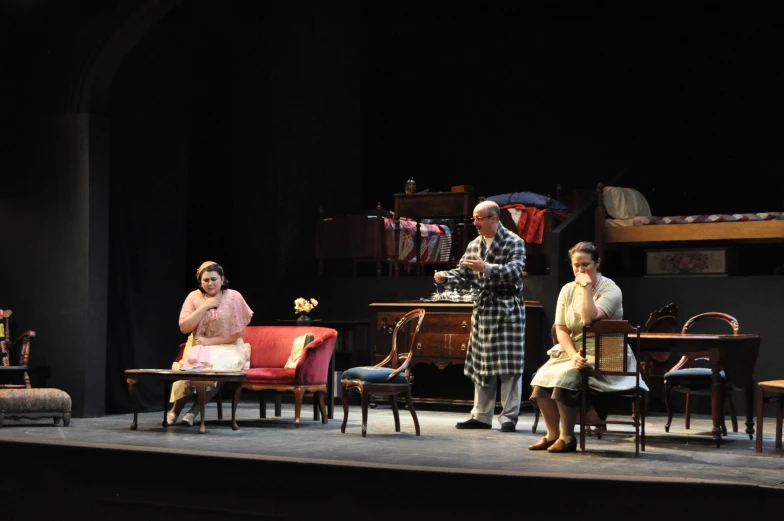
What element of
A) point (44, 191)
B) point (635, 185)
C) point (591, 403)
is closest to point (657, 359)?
point (591, 403)

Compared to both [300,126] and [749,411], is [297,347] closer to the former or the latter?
[749,411]

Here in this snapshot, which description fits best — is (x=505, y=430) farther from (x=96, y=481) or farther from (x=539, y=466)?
(x=96, y=481)

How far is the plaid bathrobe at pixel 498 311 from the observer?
784 centimetres

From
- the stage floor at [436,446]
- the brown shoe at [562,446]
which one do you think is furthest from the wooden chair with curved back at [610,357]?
the stage floor at [436,446]

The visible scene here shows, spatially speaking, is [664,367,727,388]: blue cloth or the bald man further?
the bald man

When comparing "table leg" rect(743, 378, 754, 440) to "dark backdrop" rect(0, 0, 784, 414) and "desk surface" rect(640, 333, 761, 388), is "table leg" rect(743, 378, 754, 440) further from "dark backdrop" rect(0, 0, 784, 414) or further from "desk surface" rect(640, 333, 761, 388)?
"dark backdrop" rect(0, 0, 784, 414)

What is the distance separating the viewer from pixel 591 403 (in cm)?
664

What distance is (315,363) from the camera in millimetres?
8219

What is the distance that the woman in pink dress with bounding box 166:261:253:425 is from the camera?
8086 mm

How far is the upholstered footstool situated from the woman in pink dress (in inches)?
28.9

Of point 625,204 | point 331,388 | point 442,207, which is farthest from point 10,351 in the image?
point 625,204

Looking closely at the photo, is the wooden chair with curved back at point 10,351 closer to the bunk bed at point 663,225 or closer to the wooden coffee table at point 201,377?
the wooden coffee table at point 201,377

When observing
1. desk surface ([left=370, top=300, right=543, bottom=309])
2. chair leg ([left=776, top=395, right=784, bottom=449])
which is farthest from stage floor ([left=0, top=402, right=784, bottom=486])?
desk surface ([left=370, top=300, right=543, bottom=309])

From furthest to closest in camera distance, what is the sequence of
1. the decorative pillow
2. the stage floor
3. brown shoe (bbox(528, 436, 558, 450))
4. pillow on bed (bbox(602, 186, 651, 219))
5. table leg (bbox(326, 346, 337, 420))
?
pillow on bed (bbox(602, 186, 651, 219)), table leg (bbox(326, 346, 337, 420)), the decorative pillow, brown shoe (bbox(528, 436, 558, 450)), the stage floor
